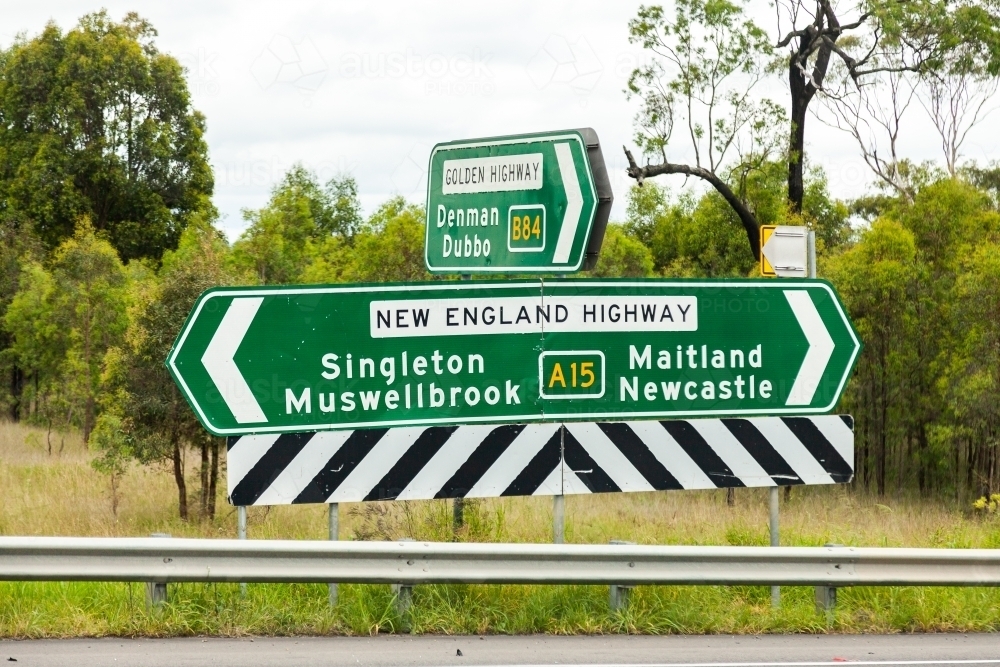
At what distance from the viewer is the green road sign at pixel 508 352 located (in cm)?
740

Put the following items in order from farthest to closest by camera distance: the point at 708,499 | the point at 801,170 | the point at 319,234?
the point at 319,234
the point at 801,170
the point at 708,499

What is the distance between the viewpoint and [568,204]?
312 inches

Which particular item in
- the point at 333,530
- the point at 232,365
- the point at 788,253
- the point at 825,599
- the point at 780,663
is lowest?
the point at 780,663

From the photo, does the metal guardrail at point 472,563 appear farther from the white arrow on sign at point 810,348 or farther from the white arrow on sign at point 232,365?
the white arrow on sign at point 810,348

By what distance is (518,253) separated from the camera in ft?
26.6

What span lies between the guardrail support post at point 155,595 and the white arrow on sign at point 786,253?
4.52m

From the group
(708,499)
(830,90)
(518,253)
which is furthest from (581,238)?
(830,90)

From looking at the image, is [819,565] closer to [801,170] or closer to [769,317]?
[769,317]

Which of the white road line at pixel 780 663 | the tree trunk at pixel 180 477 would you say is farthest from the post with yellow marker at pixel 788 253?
the tree trunk at pixel 180 477

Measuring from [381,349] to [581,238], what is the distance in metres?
1.50

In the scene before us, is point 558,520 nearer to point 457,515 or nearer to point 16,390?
point 457,515

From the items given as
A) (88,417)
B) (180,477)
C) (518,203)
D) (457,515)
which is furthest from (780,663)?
(88,417)

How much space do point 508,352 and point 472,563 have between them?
1.51 meters

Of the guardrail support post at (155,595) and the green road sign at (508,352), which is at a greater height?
the green road sign at (508,352)
